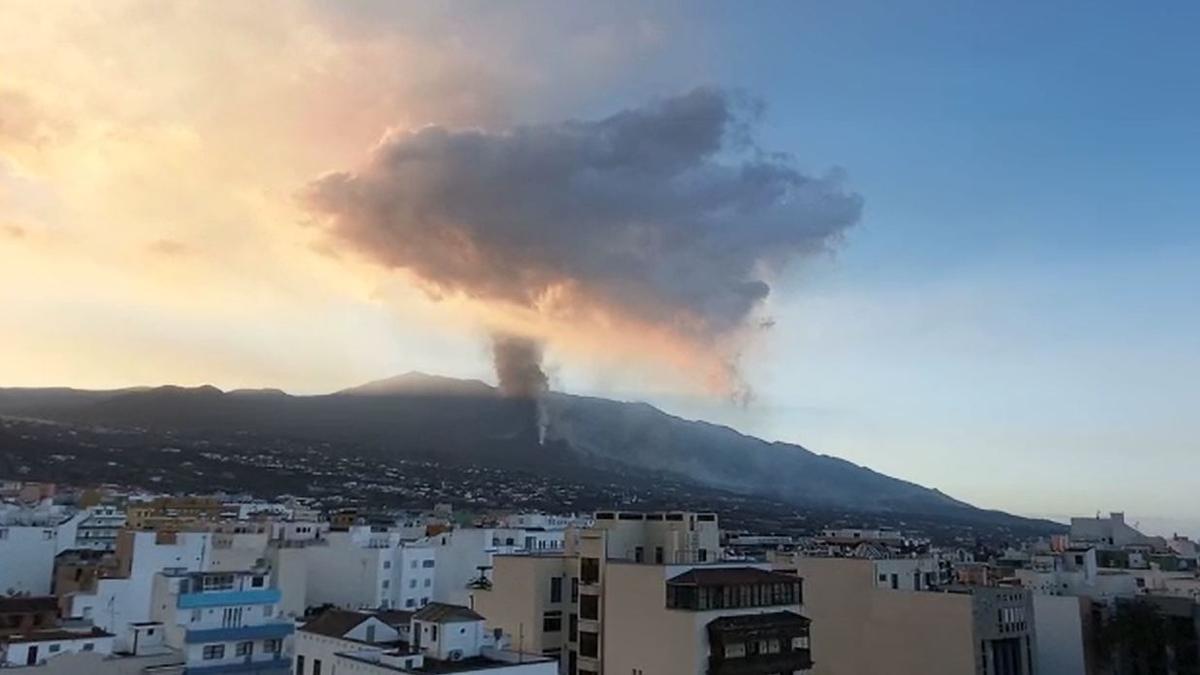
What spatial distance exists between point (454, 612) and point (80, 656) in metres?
Result: 14.8

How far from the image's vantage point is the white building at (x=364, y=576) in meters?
75.9

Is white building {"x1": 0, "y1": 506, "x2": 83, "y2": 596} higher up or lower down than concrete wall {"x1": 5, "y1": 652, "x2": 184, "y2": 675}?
higher up

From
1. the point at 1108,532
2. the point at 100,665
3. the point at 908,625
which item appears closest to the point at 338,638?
the point at 100,665

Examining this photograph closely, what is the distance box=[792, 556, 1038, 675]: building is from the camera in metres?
54.8

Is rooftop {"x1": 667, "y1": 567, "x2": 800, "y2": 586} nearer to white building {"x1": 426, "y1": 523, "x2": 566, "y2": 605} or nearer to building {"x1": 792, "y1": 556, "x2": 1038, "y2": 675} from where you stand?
building {"x1": 792, "y1": 556, "x2": 1038, "y2": 675}

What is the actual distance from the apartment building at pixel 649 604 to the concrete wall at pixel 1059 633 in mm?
27165

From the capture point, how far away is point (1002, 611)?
56.9 meters

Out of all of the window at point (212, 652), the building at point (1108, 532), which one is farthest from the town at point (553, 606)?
the building at point (1108, 532)

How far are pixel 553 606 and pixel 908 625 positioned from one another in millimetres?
22650

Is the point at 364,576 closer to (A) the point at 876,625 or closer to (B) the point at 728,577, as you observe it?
(B) the point at 728,577

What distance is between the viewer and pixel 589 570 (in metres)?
48.6

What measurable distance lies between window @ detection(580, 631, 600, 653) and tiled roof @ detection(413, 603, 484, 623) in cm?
1098

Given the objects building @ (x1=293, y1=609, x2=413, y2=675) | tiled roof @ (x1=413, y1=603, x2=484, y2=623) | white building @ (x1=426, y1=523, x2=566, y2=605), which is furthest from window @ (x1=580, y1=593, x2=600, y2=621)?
white building @ (x1=426, y1=523, x2=566, y2=605)

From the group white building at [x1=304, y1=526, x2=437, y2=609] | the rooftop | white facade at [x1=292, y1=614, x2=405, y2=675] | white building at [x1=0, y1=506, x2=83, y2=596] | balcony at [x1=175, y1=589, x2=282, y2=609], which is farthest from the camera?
white building at [x1=304, y1=526, x2=437, y2=609]
